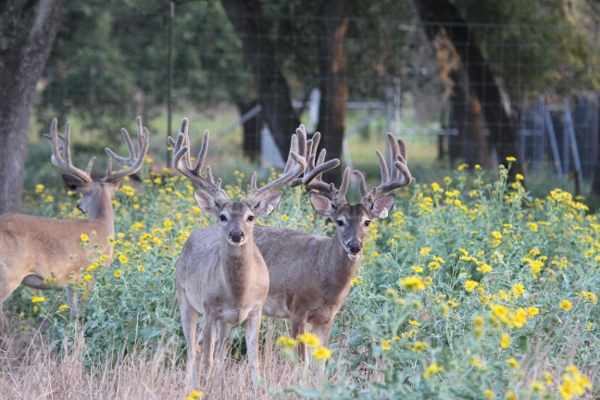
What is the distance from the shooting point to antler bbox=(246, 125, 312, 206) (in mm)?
5254

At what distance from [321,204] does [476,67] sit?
7.25 metres

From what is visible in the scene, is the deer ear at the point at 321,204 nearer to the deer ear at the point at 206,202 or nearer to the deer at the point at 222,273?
the deer at the point at 222,273

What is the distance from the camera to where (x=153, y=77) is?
60.7 feet

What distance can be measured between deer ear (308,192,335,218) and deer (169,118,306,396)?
0.23 meters

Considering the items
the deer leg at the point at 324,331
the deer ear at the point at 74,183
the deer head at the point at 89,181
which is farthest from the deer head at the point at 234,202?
the deer ear at the point at 74,183

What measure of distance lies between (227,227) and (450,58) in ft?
31.9

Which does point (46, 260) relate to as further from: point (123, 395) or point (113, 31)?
point (113, 31)

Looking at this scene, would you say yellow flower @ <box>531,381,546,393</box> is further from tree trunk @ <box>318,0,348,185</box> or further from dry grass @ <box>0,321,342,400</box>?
tree trunk @ <box>318,0,348,185</box>

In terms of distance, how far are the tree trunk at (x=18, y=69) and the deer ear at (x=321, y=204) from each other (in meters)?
3.98

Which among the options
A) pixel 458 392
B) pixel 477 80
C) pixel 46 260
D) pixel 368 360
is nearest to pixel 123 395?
pixel 368 360

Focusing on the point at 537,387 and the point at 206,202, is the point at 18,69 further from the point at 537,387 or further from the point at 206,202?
the point at 537,387

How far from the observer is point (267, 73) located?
1171 cm

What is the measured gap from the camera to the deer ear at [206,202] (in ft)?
17.1

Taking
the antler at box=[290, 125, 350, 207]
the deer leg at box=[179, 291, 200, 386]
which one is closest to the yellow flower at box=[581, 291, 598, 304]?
the antler at box=[290, 125, 350, 207]
